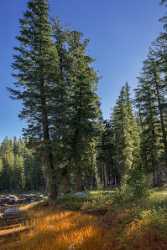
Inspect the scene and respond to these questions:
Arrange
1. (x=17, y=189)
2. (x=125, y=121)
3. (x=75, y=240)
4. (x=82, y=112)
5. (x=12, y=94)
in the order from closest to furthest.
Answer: (x=75, y=240) < (x=12, y=94) < (x=82, y=112) < (x=125, y=121) < (x=17, y=189)

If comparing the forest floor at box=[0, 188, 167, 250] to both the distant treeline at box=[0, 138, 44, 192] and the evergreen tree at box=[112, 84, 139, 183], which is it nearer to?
the evergreen tree at box=[112, 84, 139, 183]

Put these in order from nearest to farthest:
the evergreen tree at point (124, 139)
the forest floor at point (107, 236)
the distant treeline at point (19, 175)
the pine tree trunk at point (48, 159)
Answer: the forest floor at point (107, 236)
the pine tree trunk at point (48, 159)
the evergreen tree at point (124, 139)
the distant treeline at point (19, 175)

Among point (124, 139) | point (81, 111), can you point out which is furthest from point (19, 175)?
point (81, 111)

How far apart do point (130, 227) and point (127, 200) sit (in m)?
5.71

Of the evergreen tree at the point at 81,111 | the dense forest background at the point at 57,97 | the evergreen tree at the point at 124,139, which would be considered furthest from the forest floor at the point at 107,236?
the evergreen tree at the point at 124,139

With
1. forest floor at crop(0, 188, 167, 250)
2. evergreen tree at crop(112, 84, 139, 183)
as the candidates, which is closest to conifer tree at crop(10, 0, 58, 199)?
forest floor at crop(0, 188, 167, 250)

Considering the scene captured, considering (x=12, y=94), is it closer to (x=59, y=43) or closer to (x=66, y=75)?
(x=66, y=75)

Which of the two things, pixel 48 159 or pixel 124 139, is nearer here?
pixel 48 159

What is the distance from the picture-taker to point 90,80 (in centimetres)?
2388

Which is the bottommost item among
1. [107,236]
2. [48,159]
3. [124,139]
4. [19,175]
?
[107,236]

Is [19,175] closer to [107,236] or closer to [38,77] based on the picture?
[38,77]

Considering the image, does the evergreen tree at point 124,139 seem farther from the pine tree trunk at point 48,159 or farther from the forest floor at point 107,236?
the forest floor at point 107,236

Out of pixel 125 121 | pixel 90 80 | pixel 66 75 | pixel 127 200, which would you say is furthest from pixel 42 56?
pixel 125 121

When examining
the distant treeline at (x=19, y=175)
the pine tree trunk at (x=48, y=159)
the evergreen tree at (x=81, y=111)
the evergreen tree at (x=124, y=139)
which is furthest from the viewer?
the distant treeline at (x=19, y=175)
